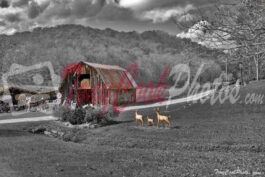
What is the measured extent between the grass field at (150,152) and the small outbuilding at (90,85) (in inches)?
951

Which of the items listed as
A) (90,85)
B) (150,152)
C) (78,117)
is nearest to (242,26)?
(150,152)

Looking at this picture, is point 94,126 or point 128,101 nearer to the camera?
point 94,126

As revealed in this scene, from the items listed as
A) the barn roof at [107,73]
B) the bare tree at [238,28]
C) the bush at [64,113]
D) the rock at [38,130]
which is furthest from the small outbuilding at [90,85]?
the bare tree at [238,28]

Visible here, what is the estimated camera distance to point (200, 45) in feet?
35.9

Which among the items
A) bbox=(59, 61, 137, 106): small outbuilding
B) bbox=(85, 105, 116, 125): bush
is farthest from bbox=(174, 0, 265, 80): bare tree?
bbox=(59, 61, 137, 106): small outbuilding

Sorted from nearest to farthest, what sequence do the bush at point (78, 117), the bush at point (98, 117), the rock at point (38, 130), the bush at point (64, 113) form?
the rock at point (38, 130)
the bush at point (98, 117)
the bush at point (78, 117)
the bush at point (64, 113)

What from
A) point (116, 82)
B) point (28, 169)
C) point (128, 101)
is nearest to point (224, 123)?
point (28, 169)

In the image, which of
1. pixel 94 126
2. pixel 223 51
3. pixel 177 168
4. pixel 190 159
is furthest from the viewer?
pixel 94 126

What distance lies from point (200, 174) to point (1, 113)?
4697 centimetres

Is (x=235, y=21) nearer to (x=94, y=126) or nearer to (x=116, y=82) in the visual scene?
(x=94, y=126)

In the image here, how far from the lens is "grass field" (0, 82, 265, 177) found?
13859mm

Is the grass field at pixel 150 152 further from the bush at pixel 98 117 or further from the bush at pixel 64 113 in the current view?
the bush at pixel 64 113

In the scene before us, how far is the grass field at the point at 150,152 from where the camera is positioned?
45.5 feet

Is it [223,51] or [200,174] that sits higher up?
[223,51]
